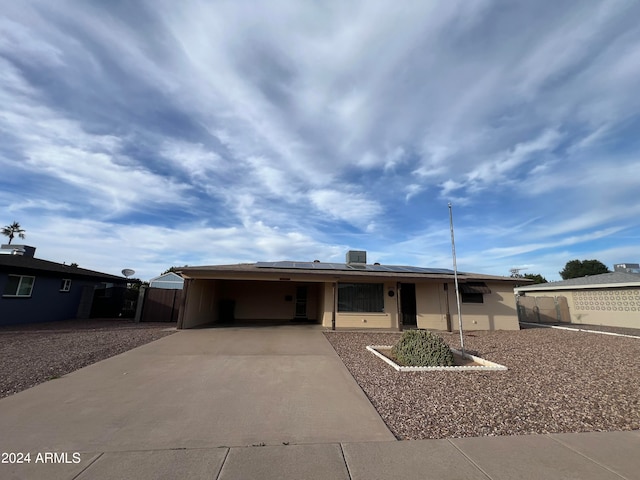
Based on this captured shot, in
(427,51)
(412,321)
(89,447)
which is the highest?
(427,51)

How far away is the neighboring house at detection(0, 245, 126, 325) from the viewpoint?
41.7 feet

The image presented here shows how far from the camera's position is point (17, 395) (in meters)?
4.57

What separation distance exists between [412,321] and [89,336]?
13.4 metres

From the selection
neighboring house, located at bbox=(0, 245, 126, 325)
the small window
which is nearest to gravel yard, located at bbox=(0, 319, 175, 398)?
neighboring house, located at bbox=(0, 245, 126, 325)

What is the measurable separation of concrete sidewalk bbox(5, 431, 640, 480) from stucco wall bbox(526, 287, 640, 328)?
1793 centimetres

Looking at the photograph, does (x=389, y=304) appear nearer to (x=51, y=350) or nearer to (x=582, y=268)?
(x=51, y=350)

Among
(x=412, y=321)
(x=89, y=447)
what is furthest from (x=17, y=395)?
(x=412, y=321)

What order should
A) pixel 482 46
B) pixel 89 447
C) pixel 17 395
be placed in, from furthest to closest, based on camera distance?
pixel 482 46, pixel 17 395, pixel 89 447

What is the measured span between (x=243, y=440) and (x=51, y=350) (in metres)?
7.67

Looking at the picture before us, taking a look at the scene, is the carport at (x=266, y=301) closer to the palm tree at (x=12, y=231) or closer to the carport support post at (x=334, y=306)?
the carport support post at (x=334, y=306)

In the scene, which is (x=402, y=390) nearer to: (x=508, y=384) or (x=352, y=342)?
(x=508, y=384)

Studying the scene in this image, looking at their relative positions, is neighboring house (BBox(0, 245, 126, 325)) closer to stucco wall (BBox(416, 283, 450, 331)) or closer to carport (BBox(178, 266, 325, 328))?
carport (BBox(178, 266, 325, 328))

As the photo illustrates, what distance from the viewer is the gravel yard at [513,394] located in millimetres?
3854

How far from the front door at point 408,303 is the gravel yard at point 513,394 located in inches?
219
